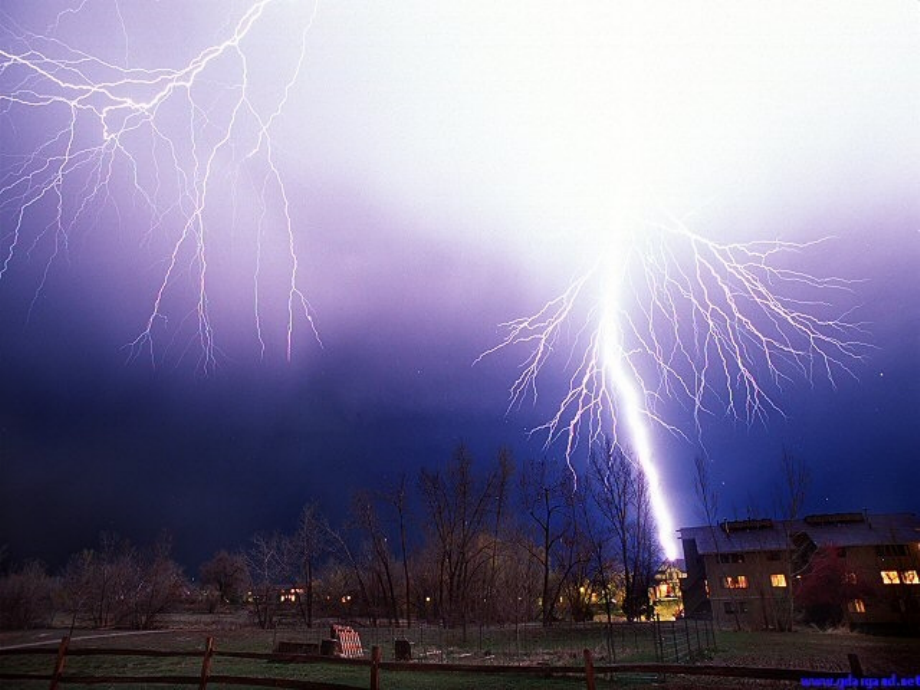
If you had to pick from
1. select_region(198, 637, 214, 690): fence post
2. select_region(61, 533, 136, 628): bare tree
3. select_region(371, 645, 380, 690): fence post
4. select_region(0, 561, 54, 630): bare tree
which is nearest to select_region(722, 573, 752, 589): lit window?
select_region(371, 645, 380, 690): fence post

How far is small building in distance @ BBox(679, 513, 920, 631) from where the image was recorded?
115 feet

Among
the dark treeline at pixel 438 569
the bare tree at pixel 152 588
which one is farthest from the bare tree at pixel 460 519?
the bare tree at pixel 152 588

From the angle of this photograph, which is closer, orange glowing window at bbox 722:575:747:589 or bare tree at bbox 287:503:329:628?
orange glowing window at bbox 722:575:747:589

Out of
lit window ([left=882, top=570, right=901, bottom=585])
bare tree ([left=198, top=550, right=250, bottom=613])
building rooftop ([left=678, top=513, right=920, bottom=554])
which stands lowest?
bare tree ([left=198, top=550, right=250, bottom=613])

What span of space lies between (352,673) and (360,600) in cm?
4426

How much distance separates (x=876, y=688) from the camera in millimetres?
6855

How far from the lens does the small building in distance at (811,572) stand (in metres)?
34.9

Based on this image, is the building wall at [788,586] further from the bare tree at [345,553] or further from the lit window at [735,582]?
the bare tree at [345,553]

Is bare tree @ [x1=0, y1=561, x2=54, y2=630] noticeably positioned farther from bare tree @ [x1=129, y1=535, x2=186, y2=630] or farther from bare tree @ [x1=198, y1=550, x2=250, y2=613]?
bare tree @ [x1=198, y1=550, x2=250, y2=613]

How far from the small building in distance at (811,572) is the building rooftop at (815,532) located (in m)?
0.06

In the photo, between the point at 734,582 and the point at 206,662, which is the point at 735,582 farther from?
the point at 206,662

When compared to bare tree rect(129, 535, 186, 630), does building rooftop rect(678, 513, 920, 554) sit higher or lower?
higher

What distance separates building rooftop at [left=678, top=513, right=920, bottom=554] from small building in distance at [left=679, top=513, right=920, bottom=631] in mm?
63

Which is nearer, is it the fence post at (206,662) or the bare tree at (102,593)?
the fence post at (206,662)
